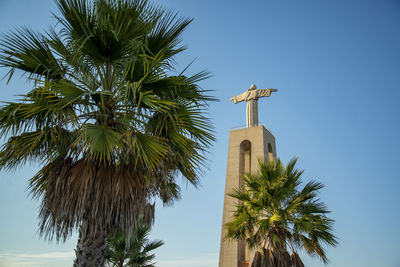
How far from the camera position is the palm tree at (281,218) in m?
9.31

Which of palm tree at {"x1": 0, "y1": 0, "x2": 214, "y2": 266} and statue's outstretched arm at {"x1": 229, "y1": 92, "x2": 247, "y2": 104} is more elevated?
statue's outstretched arm at {"x1": 229, "y1": 92, "x2": 247, "y2": 104}

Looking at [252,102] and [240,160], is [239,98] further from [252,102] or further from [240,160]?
[240,160]

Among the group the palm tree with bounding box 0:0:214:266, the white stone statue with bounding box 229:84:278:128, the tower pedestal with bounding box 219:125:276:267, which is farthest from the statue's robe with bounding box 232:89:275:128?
the palm tree with bounding box 0:0:214:266

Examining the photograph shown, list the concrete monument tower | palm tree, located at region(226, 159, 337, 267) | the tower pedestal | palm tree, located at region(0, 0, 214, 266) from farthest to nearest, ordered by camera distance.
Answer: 1. the concrete monument tower
2. the tower pedestal
3. palm tree, located at region(226, 159, 337, 267)
4. palm tree, located at region(0, 0, 214, 266)

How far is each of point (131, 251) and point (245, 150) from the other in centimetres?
1788

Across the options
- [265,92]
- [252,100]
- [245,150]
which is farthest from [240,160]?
[265,92]

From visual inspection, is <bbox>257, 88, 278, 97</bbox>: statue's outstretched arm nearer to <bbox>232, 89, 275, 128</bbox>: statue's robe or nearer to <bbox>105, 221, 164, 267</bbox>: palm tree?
<bbox>232, 89, 275, 128</bbox>: statue's robe

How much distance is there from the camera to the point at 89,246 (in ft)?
16.2

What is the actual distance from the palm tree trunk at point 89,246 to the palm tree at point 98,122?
1 centimetres

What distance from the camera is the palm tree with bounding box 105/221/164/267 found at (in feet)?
30.8

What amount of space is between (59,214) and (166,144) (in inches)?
76.4

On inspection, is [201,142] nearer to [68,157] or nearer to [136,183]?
[136,183]

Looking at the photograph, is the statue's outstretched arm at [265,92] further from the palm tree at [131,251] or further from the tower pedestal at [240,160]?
the palm tree at [131,251]

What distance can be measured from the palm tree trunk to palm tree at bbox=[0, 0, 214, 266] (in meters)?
0.01
